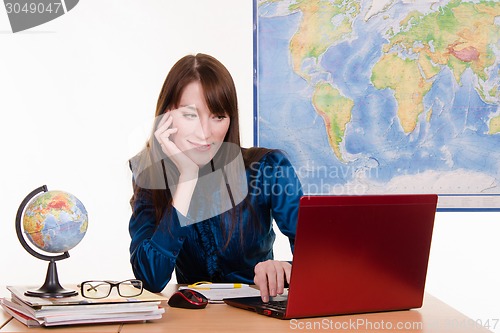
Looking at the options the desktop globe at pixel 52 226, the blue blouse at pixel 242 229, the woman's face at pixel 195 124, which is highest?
the woman's face at pixel 195 124

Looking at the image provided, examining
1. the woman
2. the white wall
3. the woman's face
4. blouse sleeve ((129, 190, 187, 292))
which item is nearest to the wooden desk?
blouse sleeve ((129, 190, 187, 292))

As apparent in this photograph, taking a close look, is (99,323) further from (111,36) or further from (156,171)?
(111,36)

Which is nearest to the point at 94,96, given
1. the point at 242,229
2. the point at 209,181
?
the point at 209,181

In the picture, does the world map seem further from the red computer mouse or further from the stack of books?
the stack of books

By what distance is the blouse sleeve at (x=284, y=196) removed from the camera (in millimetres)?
2084

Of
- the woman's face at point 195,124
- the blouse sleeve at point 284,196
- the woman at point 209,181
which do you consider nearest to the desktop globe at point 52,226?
the woman at point 209,181

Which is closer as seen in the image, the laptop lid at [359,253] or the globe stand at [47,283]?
the laptop lid at [359,253]

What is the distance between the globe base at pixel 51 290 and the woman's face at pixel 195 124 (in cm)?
69

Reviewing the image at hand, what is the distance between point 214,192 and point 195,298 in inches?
26.0

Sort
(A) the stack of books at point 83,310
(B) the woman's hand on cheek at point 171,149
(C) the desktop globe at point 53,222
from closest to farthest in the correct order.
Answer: (A) the stack of books at point 83,310
(C) the desktop globe at point 53,222
(B) the woman's hand on cheek at point 171,149

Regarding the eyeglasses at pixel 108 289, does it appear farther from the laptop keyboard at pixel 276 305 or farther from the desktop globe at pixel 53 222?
the laptop keyboard at pixel 276 305

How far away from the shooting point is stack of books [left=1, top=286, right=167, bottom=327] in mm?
1311

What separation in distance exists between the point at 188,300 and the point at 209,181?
0.69m

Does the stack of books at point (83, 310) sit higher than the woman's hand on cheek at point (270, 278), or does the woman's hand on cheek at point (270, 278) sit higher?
the stack of books at point (83, 310)
